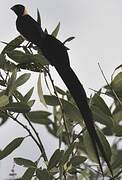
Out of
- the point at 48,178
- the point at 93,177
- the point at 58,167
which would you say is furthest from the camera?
the point at 93,177

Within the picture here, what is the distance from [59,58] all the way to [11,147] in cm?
52

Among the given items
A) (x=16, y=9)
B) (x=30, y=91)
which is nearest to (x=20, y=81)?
(x=30, y=91)

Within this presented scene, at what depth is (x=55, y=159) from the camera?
145 cm

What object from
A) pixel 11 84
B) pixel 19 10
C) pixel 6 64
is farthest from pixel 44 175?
pixel 19 10

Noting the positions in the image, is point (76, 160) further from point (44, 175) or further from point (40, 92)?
point (40, 92)

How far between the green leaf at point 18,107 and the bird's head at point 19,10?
271 millimetres

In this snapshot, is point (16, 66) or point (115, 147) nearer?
point (16, 66)

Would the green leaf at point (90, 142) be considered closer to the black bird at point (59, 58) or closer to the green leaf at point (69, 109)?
the green leaf at point (69, 109)

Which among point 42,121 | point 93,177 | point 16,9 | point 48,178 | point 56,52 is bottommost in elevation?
point 93,177

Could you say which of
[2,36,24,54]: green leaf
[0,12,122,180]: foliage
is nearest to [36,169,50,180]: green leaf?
[0,12,122,180]: foliage

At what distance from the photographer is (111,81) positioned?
4.97 feet

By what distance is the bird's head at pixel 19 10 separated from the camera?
1466mm

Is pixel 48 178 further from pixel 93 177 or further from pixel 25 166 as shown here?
pixel 93 177

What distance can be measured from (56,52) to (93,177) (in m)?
0.57
